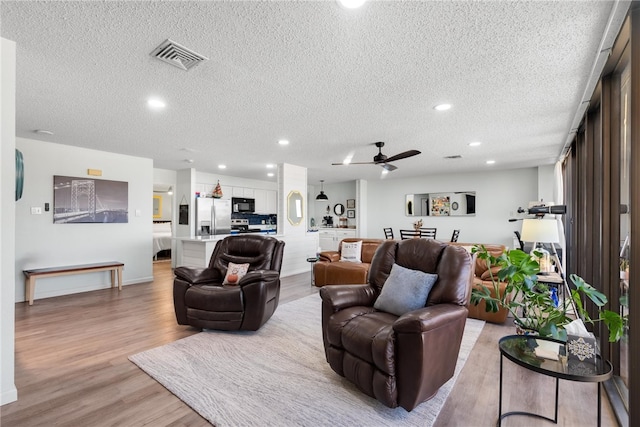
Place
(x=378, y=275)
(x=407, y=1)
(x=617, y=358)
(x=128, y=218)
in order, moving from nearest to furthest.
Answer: (x=407, y=1), (x=617, y=358), (x=378, y=275), (x=128, y=218)

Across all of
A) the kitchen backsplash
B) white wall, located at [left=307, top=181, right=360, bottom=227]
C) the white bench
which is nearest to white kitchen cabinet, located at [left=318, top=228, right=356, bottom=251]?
white wall, located at [left=307, top=181, right=360, bottom=227]

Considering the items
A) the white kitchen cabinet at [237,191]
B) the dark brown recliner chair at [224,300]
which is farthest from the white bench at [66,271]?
the white kitchen cabinet at [237,191]

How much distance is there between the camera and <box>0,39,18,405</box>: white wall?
2.00m

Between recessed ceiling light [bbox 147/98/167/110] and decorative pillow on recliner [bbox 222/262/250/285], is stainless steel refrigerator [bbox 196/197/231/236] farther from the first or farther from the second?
recessed ceiling light [bbox 147/98/167/110]

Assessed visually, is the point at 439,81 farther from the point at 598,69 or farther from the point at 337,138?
the point at 337,138

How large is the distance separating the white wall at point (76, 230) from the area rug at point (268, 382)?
330cm

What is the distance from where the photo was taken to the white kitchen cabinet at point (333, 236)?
9320 mm

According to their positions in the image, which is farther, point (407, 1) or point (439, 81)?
point (439, 81)

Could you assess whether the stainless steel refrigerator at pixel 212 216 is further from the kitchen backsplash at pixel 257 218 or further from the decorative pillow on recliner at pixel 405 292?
the decorative pillow on recliner at pixel 405 292

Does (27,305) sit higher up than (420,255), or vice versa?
(420,255)

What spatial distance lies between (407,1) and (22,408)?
3.44 metres

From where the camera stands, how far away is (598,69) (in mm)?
2342

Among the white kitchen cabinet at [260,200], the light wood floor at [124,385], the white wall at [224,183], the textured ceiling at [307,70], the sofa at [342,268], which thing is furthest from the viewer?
the white kitchen cabinet at [260,200]

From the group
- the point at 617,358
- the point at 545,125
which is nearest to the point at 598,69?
the point at 545,125
